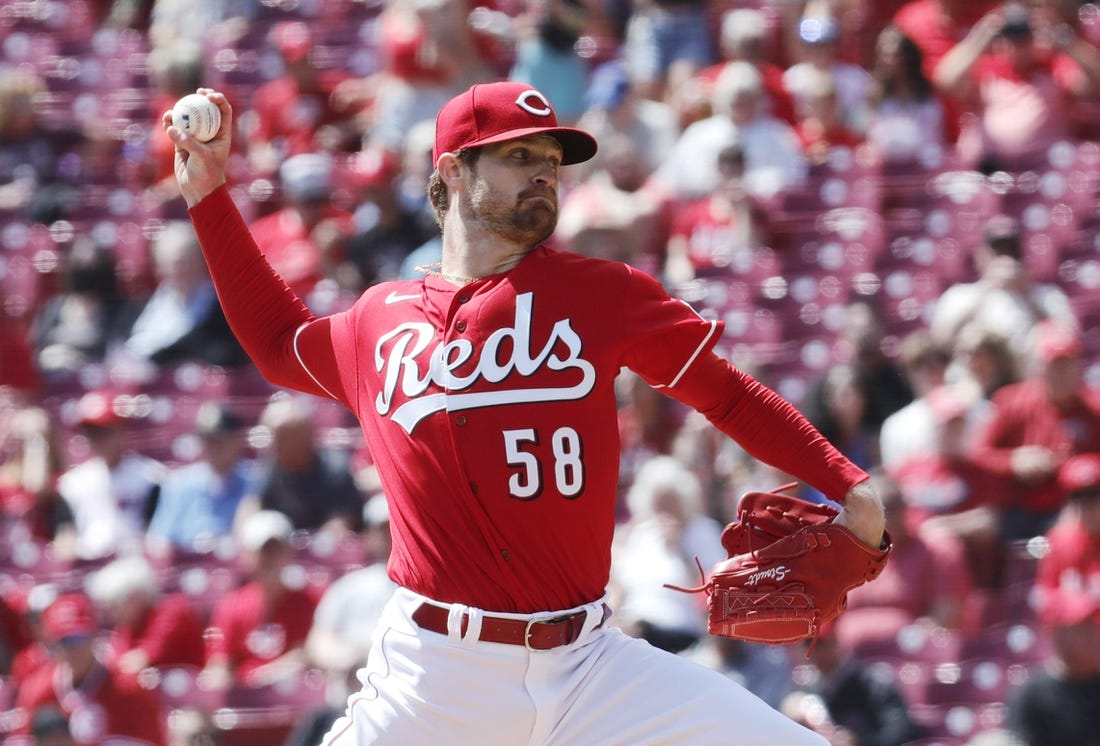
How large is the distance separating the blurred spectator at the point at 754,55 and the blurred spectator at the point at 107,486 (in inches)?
131

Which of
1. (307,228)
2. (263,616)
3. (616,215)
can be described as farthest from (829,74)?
(263,616)

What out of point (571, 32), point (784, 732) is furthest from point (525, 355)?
point (571, 32)

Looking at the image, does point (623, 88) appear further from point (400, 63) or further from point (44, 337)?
point (44, 337)

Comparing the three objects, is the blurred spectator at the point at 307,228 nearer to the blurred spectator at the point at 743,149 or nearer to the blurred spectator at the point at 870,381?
the blurred spectator at the point at 743,149

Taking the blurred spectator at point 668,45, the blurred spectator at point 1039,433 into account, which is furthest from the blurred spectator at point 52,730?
the blurred spectator at point 668,45

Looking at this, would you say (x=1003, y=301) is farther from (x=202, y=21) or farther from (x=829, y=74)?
(x=202, y=21)

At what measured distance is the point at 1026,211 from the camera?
8.16m

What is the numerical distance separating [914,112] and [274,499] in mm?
3486

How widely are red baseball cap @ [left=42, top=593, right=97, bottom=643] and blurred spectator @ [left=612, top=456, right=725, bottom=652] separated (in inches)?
83.3

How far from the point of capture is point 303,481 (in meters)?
7.85

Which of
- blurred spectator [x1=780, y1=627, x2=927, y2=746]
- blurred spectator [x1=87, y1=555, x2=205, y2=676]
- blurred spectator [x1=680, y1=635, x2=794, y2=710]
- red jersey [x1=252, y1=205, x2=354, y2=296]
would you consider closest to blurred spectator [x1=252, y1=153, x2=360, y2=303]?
red jersey [x1=252, y1=205, x2=354, y2=296]

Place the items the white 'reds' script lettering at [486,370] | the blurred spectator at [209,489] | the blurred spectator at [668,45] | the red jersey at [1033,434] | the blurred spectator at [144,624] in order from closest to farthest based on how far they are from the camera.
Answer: the white 'reds' script lettering at [486,370] < the red jersey at [1033,434] < the blurred spectator at [144,624] < the blurred spectator at [209,489] < the blurred spectator at [668,45]

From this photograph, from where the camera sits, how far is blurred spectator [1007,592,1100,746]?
19.9ft

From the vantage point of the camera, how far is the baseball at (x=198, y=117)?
4.03 m
